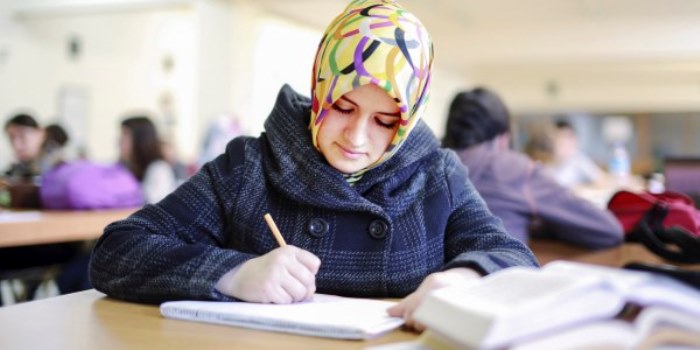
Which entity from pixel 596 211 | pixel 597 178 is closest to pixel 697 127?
pixel 597 178

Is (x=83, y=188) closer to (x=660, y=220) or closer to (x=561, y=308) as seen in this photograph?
(x=660, y=220)

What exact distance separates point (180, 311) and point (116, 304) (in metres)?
0.16

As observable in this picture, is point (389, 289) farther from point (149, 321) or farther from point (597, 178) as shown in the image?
point (597, 178)

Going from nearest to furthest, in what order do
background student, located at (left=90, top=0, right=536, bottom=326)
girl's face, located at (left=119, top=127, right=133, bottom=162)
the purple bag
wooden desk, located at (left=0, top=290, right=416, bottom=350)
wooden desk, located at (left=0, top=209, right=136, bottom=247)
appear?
wooden desk, located at (left=0, top=290, right=416, bottom=350) → background student, located at (left=90, top=0, right=536, bottom=326) → wooden desk, located at (left=0, top=209, right=136, bottom=247) → the purple bag → girl's face, located at (left=119, top=127, right=133, bottom=162)

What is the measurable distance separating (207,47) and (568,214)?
5.62m

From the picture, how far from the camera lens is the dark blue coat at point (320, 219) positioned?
3.61ft

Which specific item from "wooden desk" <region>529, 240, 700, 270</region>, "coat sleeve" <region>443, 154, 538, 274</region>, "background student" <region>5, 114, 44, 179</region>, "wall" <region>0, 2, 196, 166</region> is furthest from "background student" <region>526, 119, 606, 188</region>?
"coat sleeve" <region>443, 154, 538, 274</region>

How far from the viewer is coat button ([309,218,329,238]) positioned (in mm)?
1138

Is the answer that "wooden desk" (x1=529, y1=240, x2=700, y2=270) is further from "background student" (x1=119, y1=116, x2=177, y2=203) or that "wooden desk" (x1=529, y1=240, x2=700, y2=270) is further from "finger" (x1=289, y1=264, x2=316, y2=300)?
"background student" (x1=119, y1=116, x2=177, y2=203)

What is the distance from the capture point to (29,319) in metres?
0.93

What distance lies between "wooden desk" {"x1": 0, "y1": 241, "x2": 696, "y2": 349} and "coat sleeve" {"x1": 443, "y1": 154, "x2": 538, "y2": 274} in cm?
18

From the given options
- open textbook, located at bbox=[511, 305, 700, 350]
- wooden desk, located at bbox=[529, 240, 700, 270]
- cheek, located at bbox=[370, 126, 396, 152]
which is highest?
cheek, located at bbox=[370, 126, 396, 152]

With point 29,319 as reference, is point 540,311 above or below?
above

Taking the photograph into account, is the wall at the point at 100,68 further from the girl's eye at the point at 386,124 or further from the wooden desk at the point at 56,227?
the girl's eye at the point at 386,124
